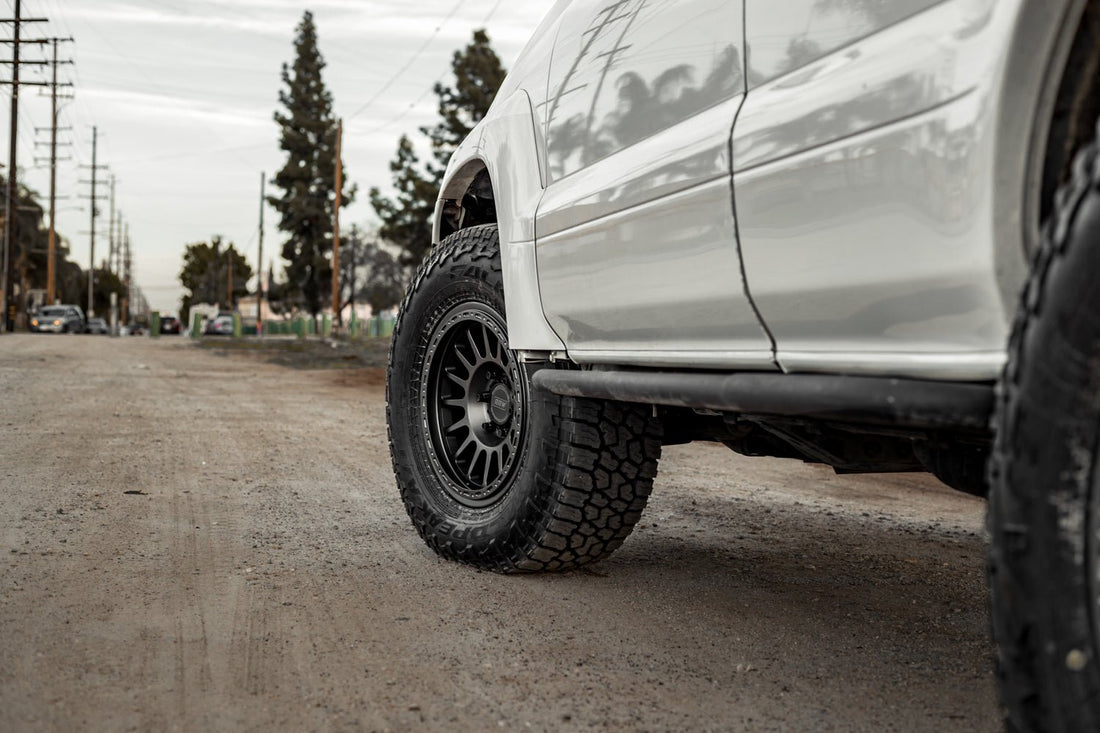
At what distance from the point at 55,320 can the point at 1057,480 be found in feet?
172

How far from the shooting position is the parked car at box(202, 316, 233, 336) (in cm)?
6000

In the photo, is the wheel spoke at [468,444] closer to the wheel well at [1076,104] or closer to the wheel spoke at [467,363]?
the wheel spoke at [467,363]

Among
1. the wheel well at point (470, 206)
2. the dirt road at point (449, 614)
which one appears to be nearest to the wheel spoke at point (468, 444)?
the dirt road at point (449, 614)

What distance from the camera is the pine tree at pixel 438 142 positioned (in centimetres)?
4238

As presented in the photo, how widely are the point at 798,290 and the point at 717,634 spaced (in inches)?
46.6

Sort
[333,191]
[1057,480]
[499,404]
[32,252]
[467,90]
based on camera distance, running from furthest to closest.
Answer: [32,252]
[333,191]
[467,90]
[499,404]
[1057,480]

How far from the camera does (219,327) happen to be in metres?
60.4

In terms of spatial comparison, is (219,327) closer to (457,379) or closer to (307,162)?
(307,162)

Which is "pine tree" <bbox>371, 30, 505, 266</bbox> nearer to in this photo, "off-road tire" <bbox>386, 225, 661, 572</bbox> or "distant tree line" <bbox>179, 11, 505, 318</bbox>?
"distant tree line" <bbox>179, 11, 505, 318</bbox>

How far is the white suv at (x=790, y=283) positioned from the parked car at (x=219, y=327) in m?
59.4

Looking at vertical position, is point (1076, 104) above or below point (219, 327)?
above

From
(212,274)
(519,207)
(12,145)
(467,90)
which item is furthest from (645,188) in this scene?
(212,274)

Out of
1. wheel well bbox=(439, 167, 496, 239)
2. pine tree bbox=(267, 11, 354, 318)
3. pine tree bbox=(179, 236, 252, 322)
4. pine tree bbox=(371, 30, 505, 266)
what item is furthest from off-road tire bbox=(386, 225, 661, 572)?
pine tree bbox=(179, 236, 252, 322)

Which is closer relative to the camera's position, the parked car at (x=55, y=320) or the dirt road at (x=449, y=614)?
the dirt road at (x=449, y=614)
